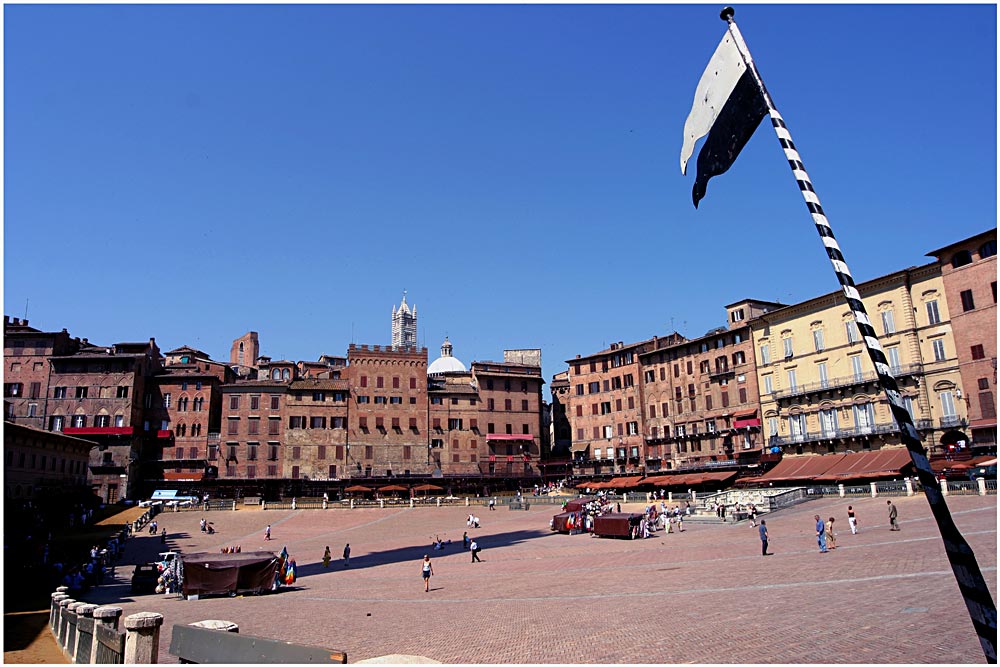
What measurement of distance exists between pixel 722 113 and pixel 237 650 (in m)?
8.18

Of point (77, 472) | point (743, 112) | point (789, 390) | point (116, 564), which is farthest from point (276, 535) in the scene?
point (743, 112)

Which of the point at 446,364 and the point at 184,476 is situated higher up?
the point at 446,364

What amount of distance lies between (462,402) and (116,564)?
4582 centimetres

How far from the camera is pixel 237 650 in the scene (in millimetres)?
7363

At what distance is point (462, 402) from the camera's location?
81875mm

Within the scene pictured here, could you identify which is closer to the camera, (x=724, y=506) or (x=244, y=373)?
(x=724, y=506)

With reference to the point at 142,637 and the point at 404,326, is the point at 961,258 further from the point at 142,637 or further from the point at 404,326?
the point at 404,326

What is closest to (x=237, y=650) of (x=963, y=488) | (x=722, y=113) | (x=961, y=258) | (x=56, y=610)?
(x=722, y=113)

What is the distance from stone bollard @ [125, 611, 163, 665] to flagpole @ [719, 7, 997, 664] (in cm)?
873

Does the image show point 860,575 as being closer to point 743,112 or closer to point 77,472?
point 743,112

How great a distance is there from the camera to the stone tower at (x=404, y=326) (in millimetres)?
165875

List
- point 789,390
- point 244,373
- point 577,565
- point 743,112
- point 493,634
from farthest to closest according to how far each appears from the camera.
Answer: point 244,373
point 789,390
point 577,565
point 493,634
point 743,112

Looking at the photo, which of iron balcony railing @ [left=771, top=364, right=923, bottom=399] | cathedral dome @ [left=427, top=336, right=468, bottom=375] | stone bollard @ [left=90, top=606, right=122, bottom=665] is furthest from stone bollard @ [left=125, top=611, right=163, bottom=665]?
cathedral dome @ [left=427, top=336, right=468, bottom=375]

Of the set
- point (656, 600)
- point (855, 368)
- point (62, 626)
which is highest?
point (855, 368)
